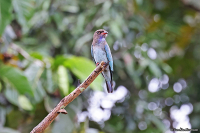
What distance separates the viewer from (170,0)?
6.23 metres

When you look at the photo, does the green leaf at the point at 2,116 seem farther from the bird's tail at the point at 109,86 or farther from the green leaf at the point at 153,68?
the green leaf at the point at 153,68

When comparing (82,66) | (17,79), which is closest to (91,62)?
(82,66)

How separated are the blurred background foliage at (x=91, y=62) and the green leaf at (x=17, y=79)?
0.04 ft

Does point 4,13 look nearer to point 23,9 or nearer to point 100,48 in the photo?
point 23,9

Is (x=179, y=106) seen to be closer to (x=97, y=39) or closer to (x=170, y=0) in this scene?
(x=170, y=0)

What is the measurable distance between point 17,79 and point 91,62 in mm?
1061

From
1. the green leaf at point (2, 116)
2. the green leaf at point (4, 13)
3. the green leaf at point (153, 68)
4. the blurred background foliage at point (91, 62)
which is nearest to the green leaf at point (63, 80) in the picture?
the blurred background foliage at point (91, 62)

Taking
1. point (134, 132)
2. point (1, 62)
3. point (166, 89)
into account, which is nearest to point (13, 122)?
point (1, 62)

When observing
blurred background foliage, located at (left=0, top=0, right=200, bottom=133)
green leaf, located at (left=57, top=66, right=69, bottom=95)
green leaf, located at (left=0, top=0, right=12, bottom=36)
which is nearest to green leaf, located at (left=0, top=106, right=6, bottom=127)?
blurred background foliage, located at (left=0, top=0, right=200, bottom=133)

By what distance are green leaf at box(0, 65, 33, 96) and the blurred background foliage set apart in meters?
0.01

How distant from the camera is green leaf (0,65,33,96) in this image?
10.4 feet

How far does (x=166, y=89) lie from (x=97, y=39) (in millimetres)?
4380

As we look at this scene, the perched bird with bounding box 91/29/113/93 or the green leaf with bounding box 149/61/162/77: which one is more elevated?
the green leaf with bounding box 149/61/162/77

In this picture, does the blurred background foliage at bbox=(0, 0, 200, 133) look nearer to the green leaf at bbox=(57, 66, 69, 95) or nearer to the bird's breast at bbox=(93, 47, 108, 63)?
the green leaf at bbox=(57, 66, 69, 95)
